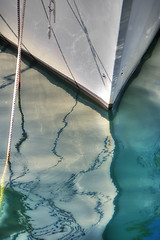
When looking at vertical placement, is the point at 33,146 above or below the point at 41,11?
below

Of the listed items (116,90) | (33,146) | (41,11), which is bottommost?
(33,146)

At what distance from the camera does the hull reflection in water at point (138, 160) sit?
3.56m

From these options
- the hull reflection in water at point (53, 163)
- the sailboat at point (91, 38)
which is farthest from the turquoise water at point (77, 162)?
the sailboat at point (91, 38)

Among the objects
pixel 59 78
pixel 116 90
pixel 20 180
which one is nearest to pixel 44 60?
pixel 59 78

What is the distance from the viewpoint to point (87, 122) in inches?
183

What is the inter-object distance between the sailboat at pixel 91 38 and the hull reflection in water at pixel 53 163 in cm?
25

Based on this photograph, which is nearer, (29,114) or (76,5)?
(76,5)

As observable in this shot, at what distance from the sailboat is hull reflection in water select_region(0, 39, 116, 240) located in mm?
246

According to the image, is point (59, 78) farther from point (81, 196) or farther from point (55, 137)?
point (81, 196)

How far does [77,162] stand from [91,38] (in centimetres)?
124

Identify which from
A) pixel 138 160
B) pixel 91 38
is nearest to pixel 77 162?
pixel 138 160

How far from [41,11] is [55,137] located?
1.41m

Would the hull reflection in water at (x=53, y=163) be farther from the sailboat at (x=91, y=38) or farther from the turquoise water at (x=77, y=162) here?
the sailboat at (x=91, y=38)

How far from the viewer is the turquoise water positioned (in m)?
3.54
